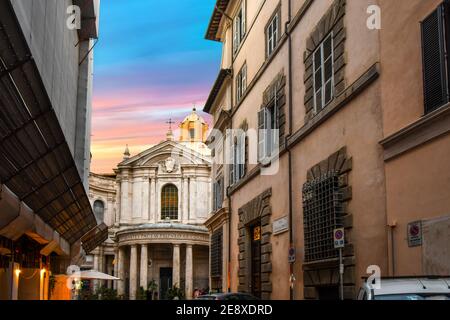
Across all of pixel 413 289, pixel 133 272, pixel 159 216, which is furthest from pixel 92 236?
pixel 159 216

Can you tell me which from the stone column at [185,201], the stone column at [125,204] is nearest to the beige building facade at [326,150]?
the stone column at [185,201]

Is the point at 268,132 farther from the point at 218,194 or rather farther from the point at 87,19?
the point at 218,194

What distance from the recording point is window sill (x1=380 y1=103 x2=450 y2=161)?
36.1 ft

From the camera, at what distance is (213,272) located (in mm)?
37188

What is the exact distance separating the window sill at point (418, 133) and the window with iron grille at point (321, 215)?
3.14 metres

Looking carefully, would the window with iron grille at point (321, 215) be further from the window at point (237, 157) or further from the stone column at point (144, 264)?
the stone column at point (144, 264)

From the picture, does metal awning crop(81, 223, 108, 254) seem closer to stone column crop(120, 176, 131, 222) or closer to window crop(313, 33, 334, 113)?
window crop(313, 33, 334, 113)

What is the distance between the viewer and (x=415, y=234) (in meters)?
12.0

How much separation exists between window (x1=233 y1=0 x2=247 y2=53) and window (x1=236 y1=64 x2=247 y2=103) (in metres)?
1.40

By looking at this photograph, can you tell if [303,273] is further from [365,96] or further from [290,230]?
[365,96]

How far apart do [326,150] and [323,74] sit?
2.05 m

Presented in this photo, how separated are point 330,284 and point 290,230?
435cm

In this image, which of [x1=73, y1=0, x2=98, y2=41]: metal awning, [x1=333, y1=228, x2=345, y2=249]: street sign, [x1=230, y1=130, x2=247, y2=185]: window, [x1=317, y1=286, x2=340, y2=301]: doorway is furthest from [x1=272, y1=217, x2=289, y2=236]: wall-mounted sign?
[x1=73, y1=0, x2=98, y2=41]: metal awning

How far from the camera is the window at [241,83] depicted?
29969 millimetres
